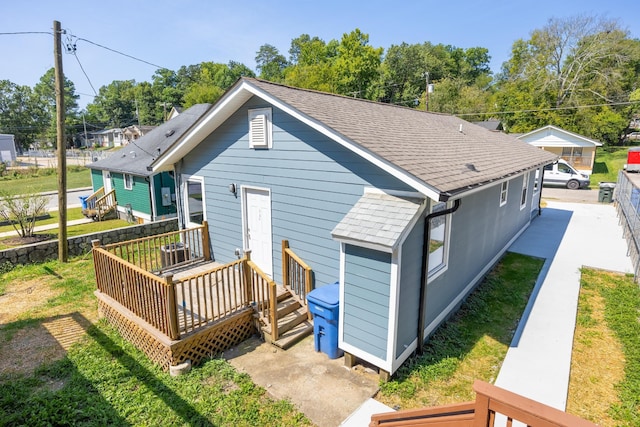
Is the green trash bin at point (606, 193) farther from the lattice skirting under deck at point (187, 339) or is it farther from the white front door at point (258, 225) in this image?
the lattice skirting under deck at point (187, 339)

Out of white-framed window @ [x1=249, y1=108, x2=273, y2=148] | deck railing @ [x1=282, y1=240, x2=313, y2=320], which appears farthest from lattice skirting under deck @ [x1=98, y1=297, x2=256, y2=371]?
white-framed window @ [x1=249, y1=108, x2=273, y2=148]

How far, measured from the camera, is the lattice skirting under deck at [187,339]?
5.21 metres

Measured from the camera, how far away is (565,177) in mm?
23047

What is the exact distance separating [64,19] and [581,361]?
46.2ft

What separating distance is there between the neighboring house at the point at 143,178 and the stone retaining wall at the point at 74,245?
6.41ft

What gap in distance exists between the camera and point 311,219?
647 cm

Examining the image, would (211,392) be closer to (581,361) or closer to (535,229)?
(581,361)

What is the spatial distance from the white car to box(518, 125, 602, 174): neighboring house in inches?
178

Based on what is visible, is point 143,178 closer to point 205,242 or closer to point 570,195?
point 205,242

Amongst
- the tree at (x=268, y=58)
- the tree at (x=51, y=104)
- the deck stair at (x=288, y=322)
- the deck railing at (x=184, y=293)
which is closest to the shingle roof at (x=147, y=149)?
the deck railing at (x=184, y=293)

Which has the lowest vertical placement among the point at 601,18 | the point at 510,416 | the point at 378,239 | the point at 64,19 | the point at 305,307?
the point at 305,307

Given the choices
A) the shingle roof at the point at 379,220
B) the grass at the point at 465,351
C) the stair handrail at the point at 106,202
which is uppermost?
the shingle roof at the point at 379,220

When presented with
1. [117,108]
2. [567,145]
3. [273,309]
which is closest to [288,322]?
[273,309]

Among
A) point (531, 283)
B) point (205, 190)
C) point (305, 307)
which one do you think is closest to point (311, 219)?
point (305, 307)
